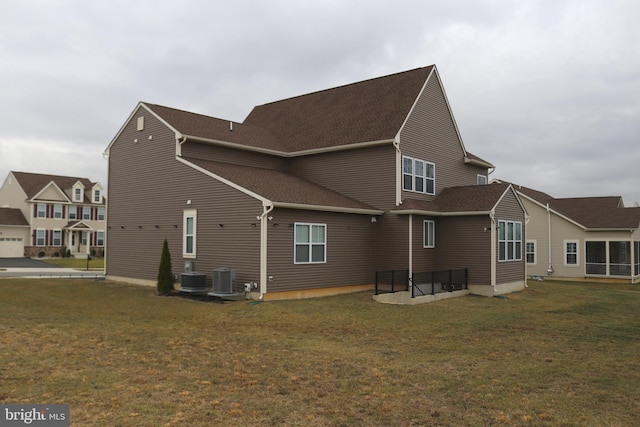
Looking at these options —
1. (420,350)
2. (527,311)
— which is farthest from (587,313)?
(420,350)

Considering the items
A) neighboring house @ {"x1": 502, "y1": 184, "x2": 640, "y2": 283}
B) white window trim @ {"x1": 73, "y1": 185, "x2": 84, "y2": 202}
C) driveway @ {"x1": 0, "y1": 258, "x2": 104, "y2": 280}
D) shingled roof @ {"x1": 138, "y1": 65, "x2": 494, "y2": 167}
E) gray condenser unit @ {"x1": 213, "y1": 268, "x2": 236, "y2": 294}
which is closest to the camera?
gray condenser unit @ {"x1": 213, "y1": 268, "x2": 236, "y2": 294}

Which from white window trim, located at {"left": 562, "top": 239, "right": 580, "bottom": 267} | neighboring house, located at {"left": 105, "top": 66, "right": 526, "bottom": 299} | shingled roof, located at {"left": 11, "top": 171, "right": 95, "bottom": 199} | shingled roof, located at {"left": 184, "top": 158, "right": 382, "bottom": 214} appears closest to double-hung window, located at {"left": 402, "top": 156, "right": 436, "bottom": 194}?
neighboring house, located at {"left": 105, "top": 66, "right": 526, "bottom": 299}

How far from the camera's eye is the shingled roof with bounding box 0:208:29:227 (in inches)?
1998

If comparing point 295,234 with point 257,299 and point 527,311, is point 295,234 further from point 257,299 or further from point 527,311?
point 527,311

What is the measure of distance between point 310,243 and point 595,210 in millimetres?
25328

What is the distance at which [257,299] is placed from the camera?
18125 millimetres

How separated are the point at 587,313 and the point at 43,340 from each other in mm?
15821

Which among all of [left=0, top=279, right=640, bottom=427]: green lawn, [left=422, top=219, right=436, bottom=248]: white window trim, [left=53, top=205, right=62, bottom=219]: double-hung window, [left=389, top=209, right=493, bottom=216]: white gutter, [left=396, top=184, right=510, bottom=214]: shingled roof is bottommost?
[left=0, top=279, right=640, bottom=427]: green lawn

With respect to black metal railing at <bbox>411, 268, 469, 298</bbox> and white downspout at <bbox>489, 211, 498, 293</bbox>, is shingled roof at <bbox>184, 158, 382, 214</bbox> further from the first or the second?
white downspout at <bbox>489, 211, 498, 293</bbox>

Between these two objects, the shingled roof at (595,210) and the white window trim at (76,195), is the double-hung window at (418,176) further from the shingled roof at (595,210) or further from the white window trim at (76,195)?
the white window trim at (76,195)

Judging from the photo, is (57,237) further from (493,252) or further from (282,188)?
(493,252)

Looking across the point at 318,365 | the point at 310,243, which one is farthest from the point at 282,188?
the point at 318,365

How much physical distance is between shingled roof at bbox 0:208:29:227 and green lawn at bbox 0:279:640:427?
3963cm

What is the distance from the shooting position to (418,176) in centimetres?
2388
